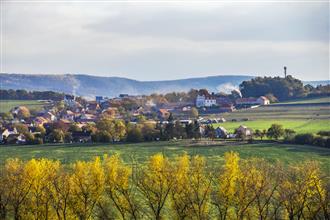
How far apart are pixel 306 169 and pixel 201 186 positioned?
982 cm

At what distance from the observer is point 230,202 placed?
167 ft

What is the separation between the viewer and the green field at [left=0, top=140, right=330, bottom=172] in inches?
3371

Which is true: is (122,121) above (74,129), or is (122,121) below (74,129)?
above

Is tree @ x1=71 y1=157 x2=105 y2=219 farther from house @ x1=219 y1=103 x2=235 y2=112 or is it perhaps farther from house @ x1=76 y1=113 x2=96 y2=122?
house @ x1=219 y1=103 x2=235 y2=112

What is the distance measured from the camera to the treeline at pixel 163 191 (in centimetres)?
5009

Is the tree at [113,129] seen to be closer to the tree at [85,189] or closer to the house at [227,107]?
the house at [227,107]

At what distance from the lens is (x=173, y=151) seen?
3772 inches

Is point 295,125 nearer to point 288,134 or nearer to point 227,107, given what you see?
point 288,134

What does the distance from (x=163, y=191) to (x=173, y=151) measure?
42.7 m

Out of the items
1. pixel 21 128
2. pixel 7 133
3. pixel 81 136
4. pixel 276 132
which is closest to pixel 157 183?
pixel 276 132

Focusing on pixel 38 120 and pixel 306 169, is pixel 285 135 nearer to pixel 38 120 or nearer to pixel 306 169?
pixel 306 169

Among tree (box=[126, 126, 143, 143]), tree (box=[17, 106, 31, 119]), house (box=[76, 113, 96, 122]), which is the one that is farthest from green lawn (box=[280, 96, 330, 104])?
tree (box=[17, 106, 31, 119])

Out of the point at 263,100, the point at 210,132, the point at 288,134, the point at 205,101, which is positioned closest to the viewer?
the point at 288,134

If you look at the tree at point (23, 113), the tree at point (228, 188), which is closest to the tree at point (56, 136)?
the tree at point (23, 113)
